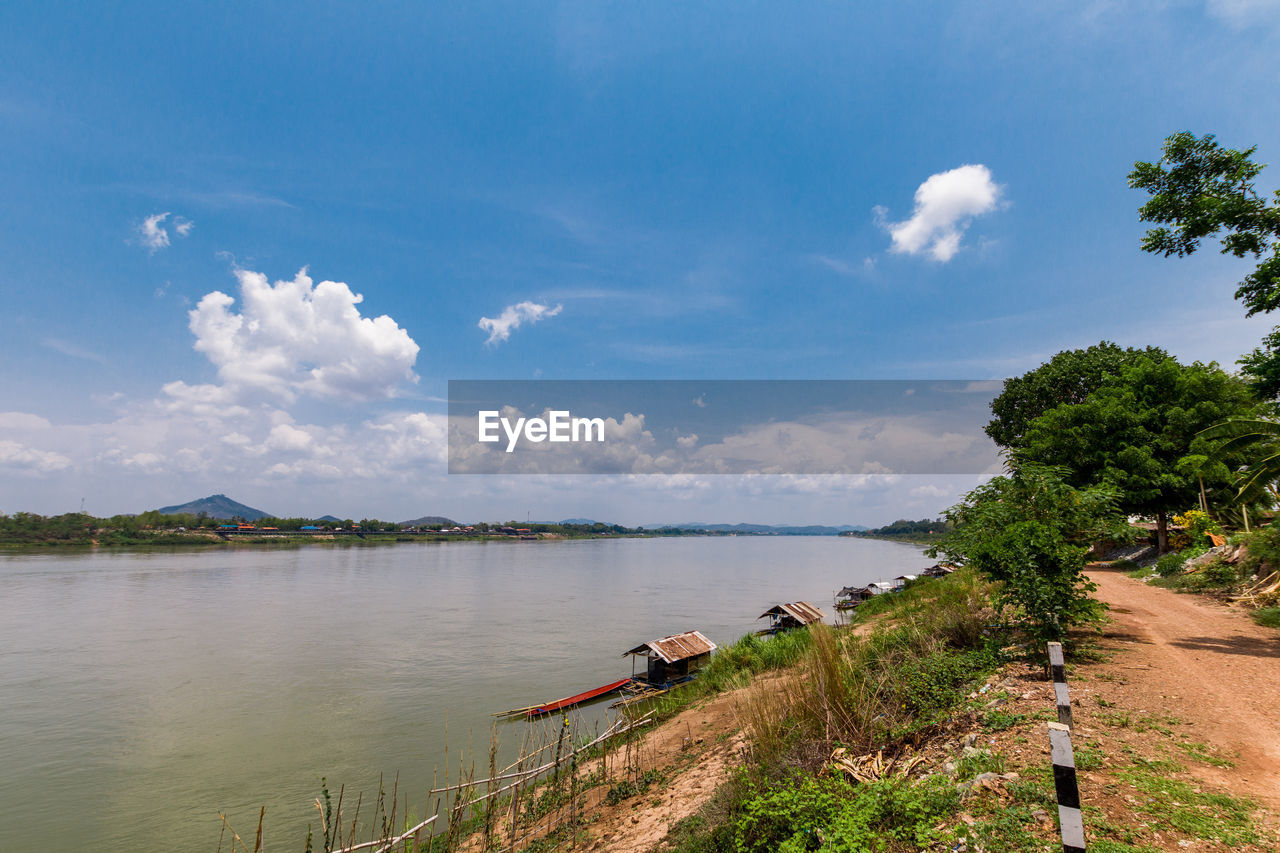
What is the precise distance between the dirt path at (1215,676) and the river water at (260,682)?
11511 millimetres

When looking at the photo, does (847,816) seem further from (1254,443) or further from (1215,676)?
(1254,443)

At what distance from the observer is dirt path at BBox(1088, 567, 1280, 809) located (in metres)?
5.27

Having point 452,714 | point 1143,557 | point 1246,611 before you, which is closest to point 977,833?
point 1246,611

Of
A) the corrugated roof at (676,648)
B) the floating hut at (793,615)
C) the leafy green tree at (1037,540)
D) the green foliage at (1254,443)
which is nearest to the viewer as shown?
the leafy green tree at (1037,540)

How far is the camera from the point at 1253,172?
970cm

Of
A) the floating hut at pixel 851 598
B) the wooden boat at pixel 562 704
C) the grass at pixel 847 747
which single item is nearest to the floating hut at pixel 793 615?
the floating hut at pixel 851 598

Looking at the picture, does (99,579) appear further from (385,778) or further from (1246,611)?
(1246,611)

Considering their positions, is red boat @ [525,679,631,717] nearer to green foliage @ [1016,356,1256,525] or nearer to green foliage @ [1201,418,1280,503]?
green foliage @ [1201,418,1280,503]

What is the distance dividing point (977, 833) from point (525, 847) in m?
6.59

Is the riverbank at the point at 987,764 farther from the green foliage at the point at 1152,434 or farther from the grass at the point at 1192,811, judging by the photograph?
the green foliage at the point at 1152,434

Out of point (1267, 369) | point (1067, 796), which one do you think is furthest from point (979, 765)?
point (1267, 369)

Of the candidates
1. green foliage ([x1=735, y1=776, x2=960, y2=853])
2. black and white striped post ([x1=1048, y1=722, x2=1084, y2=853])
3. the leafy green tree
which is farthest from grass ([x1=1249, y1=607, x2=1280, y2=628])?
black and white striped post ([x1=1048, y1=722, x2=1084, y2=853])

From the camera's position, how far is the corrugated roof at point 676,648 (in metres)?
18.1

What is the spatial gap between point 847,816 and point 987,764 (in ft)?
5.54
